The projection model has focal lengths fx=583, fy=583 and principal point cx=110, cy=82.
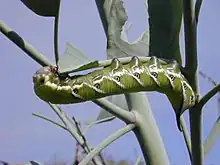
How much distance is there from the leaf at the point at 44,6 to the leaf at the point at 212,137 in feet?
0.54

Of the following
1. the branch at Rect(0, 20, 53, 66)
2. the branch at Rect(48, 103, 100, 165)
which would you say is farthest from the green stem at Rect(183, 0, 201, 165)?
the branch at Rect(48, 103, 100, 165)

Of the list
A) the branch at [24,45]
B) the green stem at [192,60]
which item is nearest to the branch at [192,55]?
the green stem at [192,60]

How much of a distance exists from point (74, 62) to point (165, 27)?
0.27 feet

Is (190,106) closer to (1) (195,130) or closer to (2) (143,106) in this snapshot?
(1) (195,130)

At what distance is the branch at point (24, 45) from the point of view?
444 mm

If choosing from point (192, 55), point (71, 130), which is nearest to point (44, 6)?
point (192, 55)

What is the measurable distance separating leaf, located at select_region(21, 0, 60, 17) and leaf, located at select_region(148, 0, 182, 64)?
0.27 feet

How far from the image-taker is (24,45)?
449 mm

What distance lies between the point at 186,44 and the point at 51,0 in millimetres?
148

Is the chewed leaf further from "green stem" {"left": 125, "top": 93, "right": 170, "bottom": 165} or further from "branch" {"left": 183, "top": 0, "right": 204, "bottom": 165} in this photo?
"green stem" {"left": 125, "top": 93, "right": 170, "bottom": 165}

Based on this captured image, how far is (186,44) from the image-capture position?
0.37 metres

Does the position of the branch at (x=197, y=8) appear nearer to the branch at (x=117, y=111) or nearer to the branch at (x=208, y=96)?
the branch at (x=208, y=96)

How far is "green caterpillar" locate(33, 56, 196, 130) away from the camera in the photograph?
37cm

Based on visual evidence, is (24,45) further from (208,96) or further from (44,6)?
(208,96)
